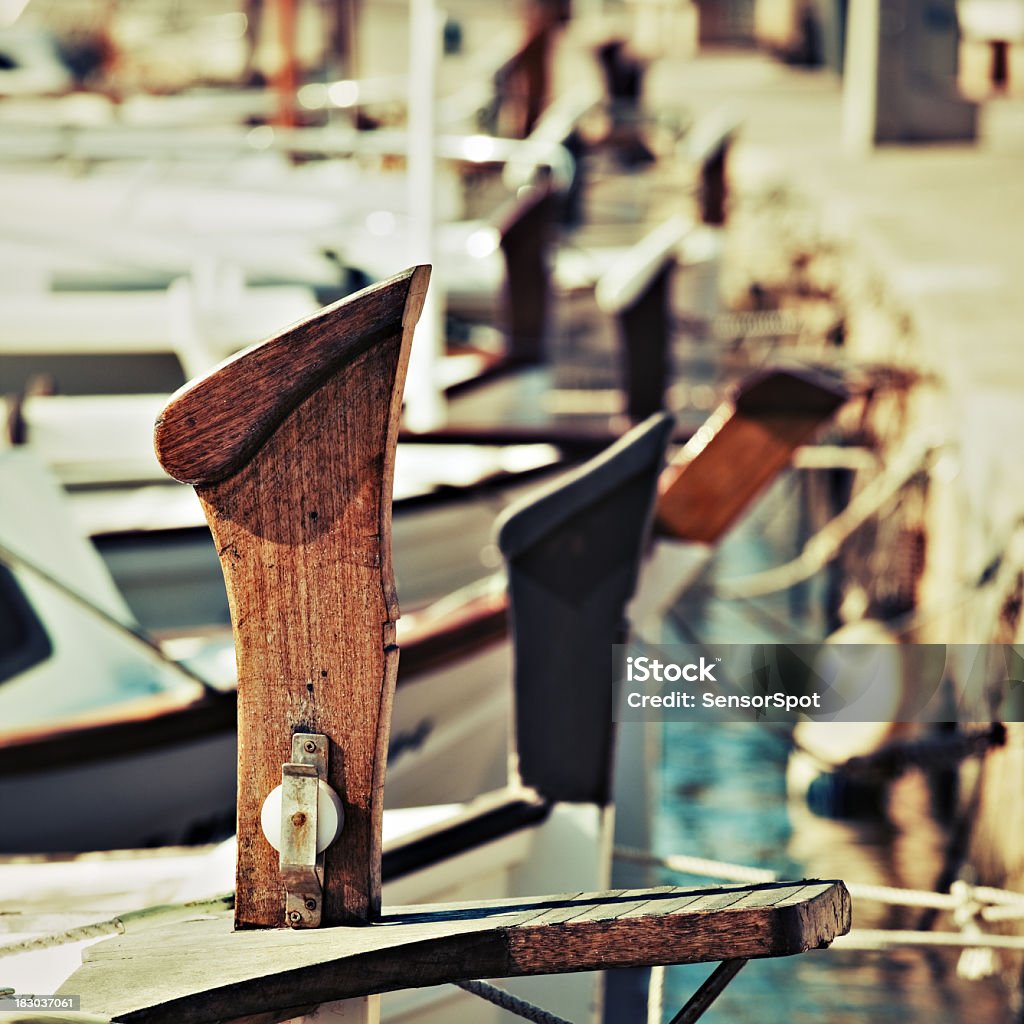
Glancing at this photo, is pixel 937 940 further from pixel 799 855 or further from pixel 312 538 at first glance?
pixel 799 855

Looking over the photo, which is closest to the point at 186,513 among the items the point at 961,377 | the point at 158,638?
the point at 158,638

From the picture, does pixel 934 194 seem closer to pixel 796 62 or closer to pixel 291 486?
pixel 291 486

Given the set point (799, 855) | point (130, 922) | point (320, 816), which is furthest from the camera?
point (799, 855)

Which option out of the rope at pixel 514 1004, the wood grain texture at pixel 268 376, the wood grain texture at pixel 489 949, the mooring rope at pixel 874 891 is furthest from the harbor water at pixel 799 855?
the wood grain texture at pixel 268 376

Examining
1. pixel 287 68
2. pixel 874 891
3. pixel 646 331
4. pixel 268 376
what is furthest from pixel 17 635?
pixel 287 68

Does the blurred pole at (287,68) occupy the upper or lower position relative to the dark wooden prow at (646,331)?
upper

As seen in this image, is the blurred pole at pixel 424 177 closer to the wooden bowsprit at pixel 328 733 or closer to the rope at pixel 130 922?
the rope at pixel 130 922

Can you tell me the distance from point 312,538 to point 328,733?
8.6 inches

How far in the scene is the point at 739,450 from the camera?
3.99 meters

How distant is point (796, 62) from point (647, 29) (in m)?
2.71

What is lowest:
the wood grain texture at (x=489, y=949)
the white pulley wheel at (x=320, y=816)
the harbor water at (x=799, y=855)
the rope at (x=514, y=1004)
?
the harbor water at (x=799, y=855)

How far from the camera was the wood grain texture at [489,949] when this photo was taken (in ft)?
4.74

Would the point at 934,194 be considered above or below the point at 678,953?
above

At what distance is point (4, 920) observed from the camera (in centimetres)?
209
